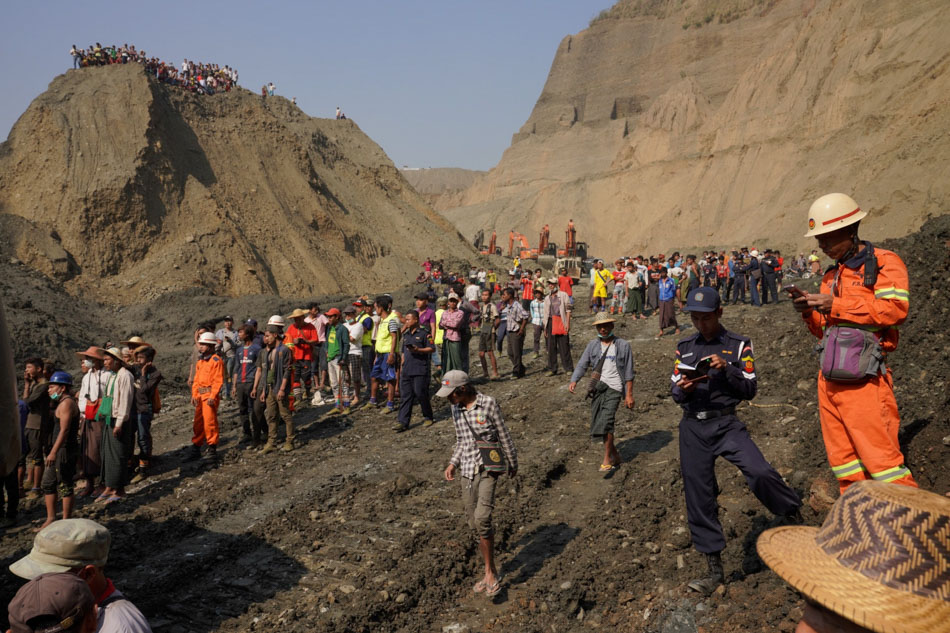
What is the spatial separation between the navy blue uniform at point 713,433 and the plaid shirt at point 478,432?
1.39 metres

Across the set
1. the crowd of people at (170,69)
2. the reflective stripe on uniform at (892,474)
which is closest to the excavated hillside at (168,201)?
the crowd of people at (170,69)

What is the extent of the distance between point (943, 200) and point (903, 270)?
31390 millimetres

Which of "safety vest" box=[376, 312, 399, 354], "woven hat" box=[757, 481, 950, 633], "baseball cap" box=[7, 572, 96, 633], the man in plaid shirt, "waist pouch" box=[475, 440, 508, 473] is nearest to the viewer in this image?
"woven hat" box=[757, 481, 950, 633]

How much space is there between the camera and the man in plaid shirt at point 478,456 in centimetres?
507

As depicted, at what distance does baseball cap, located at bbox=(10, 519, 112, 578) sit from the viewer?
2.71 metres

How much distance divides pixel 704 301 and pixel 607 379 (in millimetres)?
3144

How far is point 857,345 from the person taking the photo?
11.9 ft

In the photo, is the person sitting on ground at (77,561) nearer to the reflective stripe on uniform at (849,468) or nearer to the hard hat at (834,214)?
the reflective stripe on uniform at (849,468)

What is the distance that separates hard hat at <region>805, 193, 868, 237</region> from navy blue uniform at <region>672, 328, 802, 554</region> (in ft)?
3.11

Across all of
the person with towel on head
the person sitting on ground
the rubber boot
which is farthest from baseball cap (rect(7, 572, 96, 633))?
the rubber boot

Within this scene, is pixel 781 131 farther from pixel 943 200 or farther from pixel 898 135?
pixel 943 200

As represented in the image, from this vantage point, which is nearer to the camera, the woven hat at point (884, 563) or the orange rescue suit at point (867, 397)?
the woven hat at point (884, 563)

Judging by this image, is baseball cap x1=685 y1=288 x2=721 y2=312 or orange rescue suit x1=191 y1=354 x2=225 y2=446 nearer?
baseball cap x1=685 y1=288 x2=721 y2=312

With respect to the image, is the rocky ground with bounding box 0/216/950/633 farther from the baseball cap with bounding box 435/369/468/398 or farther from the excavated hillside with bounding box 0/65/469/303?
the excavated hillside with bounding box 0/65/469/303
